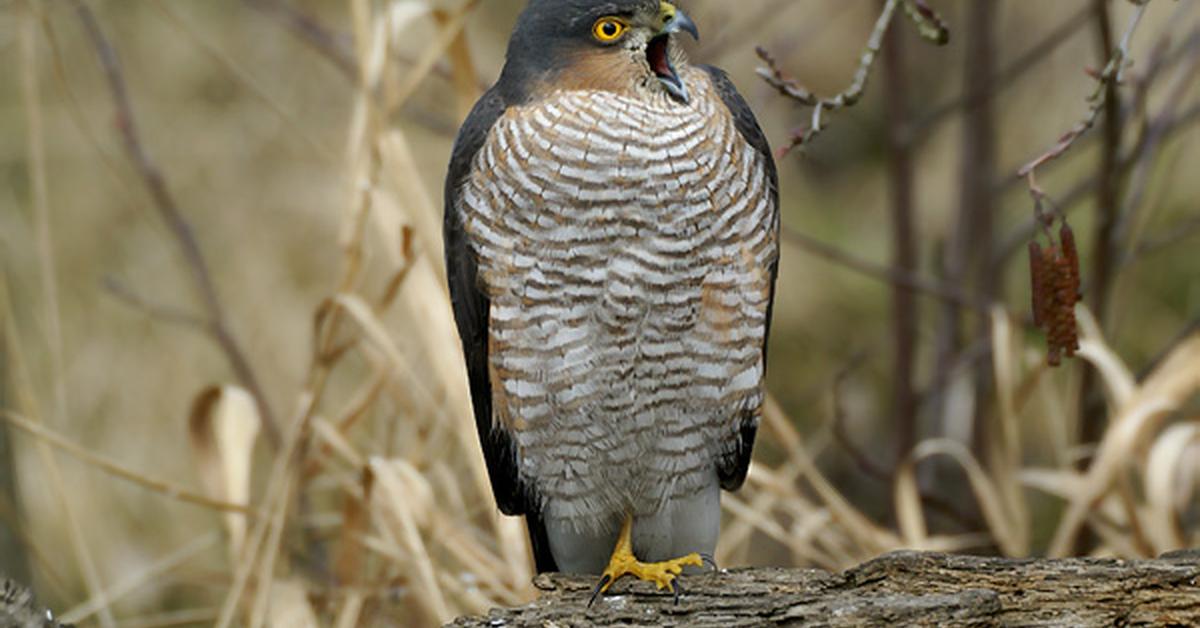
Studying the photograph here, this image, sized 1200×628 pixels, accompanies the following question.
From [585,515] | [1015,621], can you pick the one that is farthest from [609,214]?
[1015,621]

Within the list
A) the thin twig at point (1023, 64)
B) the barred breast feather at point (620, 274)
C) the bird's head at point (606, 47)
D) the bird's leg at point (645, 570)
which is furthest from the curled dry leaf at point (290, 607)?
the thin twig at point (1023, 64)

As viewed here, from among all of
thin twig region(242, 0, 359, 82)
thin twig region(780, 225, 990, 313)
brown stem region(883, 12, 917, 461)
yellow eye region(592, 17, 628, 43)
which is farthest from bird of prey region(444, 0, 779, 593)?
brown stem region(883, 12, 917, 461)

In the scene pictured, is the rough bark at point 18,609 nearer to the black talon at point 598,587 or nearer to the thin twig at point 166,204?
the black talon at point 598,587

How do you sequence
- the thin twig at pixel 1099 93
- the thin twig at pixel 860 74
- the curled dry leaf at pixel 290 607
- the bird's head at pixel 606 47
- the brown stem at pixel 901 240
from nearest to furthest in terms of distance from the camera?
1. the thin twig at pixel 1099 93
2. the thin twig at pixel 860 74
3. the bird's head at pixel 606 47
4. the curled dry leaf at pixel 290 607
5. the brown stem at pixel 901 240

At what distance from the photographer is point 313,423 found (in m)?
3.72

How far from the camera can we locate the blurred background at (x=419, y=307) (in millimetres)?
3670

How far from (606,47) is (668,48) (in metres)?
0.14

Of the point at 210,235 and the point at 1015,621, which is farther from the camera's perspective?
the point at 210,235

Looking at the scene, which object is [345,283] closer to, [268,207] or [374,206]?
[374,206]

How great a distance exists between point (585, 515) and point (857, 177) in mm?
4944

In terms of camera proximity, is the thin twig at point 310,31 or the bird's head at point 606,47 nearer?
the bird's head at point 606,47

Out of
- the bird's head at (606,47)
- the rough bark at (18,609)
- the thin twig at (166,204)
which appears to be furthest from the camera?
the thin twig at (166,204)

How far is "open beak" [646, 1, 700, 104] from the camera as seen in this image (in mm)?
2754

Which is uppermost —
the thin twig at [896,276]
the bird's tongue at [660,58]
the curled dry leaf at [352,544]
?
the bird's tongue at [660,58]
